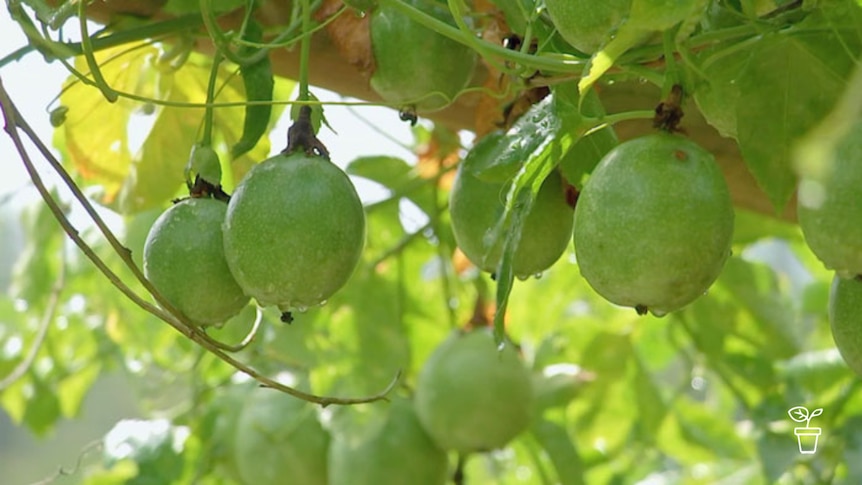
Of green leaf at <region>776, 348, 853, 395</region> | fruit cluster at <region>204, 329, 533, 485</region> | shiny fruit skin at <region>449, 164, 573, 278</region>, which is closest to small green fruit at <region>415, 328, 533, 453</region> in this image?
fruit cluster at <region>204, 329, 533, 485</region>

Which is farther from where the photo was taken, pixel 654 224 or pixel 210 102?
pixel 210 102

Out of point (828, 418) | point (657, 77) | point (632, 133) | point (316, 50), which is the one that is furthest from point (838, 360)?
point (657, 77)

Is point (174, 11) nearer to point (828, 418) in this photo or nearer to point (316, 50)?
point (316, 50)

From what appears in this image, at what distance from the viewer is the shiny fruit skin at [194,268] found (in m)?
0.66

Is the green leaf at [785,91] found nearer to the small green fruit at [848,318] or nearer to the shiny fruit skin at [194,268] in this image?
the small green fruit at [848,318]

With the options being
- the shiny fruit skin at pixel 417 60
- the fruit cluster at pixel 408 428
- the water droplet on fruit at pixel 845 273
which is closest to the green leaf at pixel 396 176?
the fruit cluster at pixel 408 428

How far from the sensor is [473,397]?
1.21 metres

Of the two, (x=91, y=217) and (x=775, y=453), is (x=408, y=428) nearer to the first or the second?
(x=775, y=453)

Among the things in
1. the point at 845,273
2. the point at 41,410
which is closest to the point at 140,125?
the point at 845,273

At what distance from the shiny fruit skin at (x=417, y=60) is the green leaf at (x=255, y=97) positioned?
70 mm

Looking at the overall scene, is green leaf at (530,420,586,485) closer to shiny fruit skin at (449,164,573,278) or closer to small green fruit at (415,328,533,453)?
small green fruit at (415,328,533,453)

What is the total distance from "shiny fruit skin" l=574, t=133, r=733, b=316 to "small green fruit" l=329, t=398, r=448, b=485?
69 cm

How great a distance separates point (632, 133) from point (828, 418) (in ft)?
1.88

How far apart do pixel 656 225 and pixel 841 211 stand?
7cm
